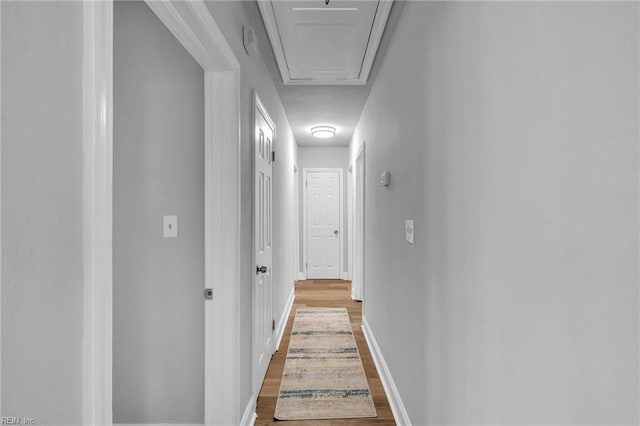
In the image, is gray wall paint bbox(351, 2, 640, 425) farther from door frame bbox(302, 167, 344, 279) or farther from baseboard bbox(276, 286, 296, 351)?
door frame bbox(302, 167, 344, 279)

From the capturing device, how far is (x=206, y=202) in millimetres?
1583

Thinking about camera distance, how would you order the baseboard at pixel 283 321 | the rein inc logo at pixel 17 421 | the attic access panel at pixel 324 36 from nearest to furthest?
the rein inc logo at pixel 17 421 → the attic access panel at pixel 324 36 → the baseboard at pixel 283 321

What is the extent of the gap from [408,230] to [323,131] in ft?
10.3

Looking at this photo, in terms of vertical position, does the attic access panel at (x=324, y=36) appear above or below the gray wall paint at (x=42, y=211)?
above

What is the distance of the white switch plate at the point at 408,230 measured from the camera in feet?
5.63

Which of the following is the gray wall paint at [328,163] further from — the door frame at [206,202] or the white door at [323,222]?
the door frame at [206,202]

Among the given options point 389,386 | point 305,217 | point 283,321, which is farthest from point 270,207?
point 305,217

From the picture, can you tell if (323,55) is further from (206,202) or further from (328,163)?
(328,163)

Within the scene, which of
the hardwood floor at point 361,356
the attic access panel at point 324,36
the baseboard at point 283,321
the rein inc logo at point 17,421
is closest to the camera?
the rein inc logo at point 17,421

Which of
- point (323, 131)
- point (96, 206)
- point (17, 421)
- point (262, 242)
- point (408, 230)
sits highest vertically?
point (323, 131)

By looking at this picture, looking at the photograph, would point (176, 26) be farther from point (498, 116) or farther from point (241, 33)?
point (498, 116)

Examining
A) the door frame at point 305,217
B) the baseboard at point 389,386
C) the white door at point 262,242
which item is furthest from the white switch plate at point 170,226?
the door frame at point 305,217

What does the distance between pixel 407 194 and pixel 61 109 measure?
1.56 meters

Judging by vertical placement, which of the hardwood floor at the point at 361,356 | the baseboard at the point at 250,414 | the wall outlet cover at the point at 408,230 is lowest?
the hardwood floor at the point at 361,356
